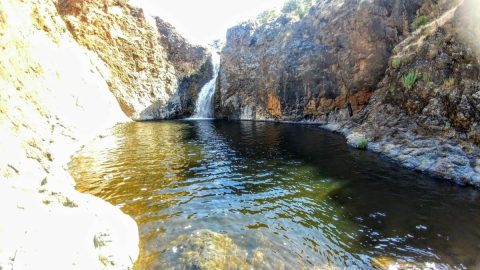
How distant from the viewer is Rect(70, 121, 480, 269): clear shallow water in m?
7.10

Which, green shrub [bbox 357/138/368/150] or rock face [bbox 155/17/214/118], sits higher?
rock face [bbox 155/17/214/118]

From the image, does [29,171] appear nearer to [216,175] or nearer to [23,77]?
[216,175]

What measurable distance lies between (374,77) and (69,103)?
27.0 m

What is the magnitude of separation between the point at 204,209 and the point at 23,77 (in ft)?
45.9

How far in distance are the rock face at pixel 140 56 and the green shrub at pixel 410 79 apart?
34825 millimetres

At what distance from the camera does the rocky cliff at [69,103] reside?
508 cm

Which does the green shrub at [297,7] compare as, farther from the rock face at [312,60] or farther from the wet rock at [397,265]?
the wet rock at [397,265]

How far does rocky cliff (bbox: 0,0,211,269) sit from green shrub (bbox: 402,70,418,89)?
1797 cm

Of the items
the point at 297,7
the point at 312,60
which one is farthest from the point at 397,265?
the point at 297,7

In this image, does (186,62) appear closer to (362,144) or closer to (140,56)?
(140,56)

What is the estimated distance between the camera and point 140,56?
4575 cm

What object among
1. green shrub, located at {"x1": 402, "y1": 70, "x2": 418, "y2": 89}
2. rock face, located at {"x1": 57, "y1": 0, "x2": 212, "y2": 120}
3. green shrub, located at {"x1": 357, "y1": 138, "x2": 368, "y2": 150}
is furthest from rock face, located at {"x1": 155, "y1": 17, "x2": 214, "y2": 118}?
green shrub, located at {"x1": 402, "y1": 70, "x2": 418, "y2": 89}

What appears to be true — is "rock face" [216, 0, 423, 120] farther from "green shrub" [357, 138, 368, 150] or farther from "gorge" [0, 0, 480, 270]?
"green shrub" [357, 138, 368, 150]

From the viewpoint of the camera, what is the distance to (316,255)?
7.11 meters
